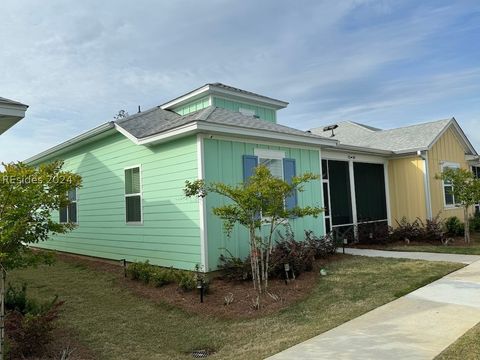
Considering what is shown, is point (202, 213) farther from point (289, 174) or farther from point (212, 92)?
point (212, 92)

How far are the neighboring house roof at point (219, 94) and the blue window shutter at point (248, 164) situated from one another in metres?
4.37

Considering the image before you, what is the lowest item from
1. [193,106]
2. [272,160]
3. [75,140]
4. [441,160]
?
[272,160]

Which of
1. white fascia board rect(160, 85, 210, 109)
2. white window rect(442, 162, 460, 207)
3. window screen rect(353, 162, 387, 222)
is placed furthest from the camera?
white window rect(442, 162, 460, 207)

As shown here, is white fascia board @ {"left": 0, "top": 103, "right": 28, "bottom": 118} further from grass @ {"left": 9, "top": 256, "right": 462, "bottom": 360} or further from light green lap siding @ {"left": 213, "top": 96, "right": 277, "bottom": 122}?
light green lap siding @ {"left": 213, "top": 96, "right": 277, "bottom": 122}

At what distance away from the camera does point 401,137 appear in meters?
16.2

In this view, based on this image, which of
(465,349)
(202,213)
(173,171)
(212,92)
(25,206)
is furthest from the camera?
(212,92)

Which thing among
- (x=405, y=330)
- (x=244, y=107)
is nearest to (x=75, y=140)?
(x=244, y=107)

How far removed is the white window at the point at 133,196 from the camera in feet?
33.6

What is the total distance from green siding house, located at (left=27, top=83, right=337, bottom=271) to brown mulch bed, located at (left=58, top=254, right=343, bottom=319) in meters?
0.80

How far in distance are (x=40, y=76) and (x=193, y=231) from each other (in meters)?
6.34

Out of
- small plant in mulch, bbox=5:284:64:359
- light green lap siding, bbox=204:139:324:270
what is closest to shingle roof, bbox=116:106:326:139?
light green lap siding, bbox=204:139:324:270

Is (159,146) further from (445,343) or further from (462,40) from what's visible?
(462,40)

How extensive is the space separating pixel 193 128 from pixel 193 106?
5.54m

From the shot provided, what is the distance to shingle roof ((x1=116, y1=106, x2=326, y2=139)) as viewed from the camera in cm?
895
